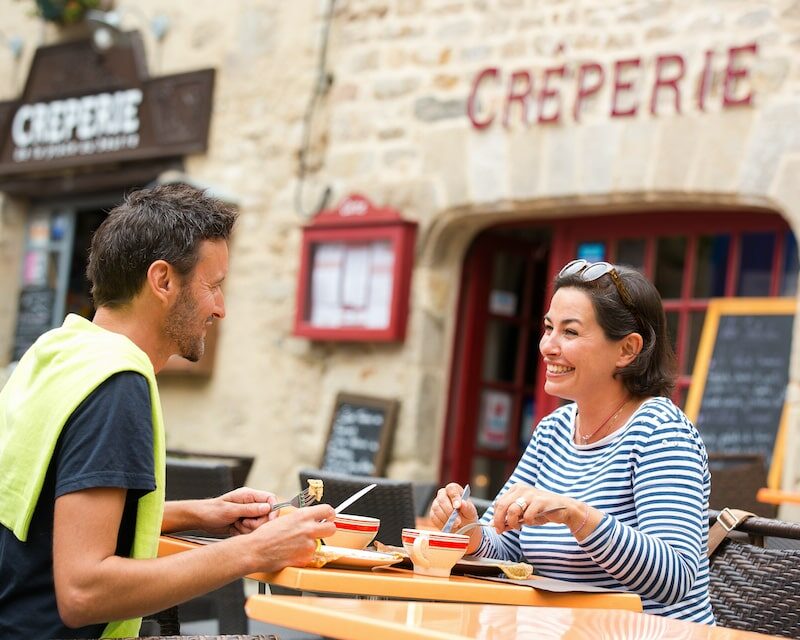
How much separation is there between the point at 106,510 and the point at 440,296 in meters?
5.09

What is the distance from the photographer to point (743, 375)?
6.02 meters

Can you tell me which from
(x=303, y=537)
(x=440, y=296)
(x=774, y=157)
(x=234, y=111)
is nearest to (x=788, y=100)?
(x=774, y=157)

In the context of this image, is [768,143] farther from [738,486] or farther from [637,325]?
[637,325]

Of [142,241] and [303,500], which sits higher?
[142,241]

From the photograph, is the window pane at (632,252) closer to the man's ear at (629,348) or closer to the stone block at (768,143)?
the stone block at (768,143)

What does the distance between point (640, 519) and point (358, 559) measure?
2.01 feet

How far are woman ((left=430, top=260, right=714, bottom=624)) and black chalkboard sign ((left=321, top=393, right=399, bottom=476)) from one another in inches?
153

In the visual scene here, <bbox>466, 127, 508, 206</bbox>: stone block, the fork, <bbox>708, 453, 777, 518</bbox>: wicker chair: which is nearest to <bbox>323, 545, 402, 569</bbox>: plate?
the fork

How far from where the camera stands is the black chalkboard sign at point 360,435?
23.0ft

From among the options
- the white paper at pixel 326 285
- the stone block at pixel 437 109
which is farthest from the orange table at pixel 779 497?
the white paper at pixel 326 285

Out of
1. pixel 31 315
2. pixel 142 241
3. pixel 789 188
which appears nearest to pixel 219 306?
pixel 142 241

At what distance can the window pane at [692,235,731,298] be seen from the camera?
20.6 feet

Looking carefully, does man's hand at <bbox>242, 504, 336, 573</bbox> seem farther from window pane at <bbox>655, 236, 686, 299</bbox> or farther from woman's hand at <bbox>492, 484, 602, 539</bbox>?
window pane at <bbox>655, 236, 686, 299</bbox>

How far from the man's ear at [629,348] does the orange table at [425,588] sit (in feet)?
2.35
